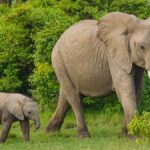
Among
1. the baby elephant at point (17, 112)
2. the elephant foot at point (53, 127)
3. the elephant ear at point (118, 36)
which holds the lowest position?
the elephant foot at point (53, 127)

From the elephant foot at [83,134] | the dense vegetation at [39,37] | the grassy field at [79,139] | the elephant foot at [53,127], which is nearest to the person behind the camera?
the grassy field at [79,139]

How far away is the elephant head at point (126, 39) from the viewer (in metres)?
10.9

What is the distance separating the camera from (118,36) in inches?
455

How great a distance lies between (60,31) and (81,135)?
3.63 meters

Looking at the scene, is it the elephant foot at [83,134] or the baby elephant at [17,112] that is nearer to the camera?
the baby elephant at [17,112]

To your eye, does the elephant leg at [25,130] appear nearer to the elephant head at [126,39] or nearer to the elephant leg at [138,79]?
the elephant head at [126,39]

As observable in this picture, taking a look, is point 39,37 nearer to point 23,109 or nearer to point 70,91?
point 70,91

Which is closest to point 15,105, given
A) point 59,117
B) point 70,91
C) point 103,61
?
point 70,91

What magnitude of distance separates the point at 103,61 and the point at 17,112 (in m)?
1.68

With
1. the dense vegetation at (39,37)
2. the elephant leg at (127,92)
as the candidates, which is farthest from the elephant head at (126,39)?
the dense vegetation at (39,37)

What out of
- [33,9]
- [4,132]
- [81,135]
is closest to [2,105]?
[4,132]

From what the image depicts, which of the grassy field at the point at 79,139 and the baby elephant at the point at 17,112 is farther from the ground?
the baby elephant at the point at 17,112

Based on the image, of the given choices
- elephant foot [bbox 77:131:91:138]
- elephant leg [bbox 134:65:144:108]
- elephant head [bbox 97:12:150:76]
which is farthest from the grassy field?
elephant head [bbox 97:12:150:76]

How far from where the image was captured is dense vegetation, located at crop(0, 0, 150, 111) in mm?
15266
